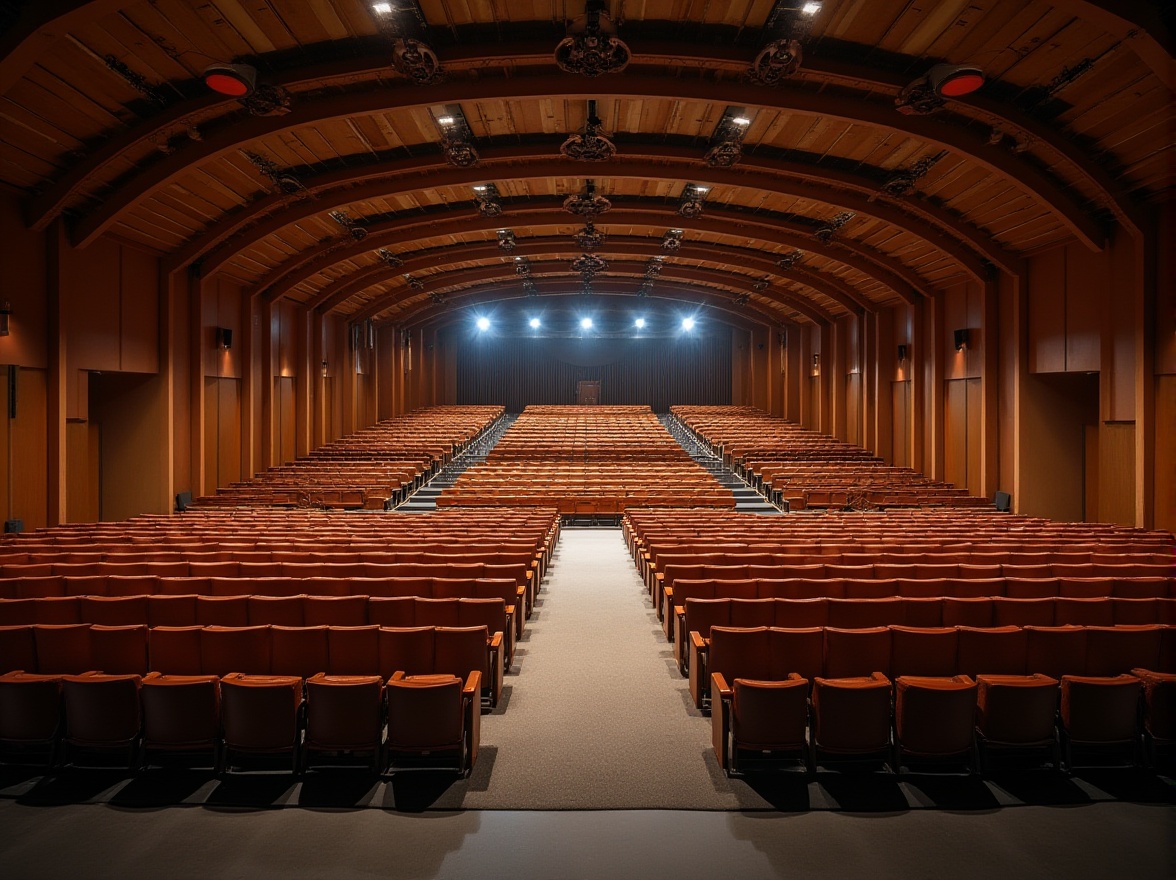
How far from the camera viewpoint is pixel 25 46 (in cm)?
611

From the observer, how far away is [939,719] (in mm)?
3727

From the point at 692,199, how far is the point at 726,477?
22.2 ft

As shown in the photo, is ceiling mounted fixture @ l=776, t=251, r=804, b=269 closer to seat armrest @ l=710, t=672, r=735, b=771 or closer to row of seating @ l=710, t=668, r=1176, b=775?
row of seating @ l=710, t=668, r=1176, b=775

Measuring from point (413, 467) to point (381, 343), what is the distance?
11.0m

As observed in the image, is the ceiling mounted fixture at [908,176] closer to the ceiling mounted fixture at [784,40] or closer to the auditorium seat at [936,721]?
the ceiling mounted fixture at [784,40]

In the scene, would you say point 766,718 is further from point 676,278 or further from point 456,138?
point 676,278

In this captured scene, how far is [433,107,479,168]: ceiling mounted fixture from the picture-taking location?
953cm

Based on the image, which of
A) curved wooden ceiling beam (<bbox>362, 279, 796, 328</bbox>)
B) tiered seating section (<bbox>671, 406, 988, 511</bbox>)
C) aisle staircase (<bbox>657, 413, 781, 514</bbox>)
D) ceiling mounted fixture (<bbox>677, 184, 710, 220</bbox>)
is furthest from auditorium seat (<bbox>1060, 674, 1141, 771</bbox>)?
curved wooden ceiling beam (<bbox>362, 279, 796, 328</bbox>)

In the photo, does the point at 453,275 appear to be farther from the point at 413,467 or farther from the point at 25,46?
the point at 25,46

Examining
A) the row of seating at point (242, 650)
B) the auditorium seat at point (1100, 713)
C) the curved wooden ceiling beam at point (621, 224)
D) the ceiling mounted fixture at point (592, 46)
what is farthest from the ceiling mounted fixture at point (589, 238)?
the auditorium seat at point (1100, 713)

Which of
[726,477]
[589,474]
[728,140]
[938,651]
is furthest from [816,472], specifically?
[938,651]

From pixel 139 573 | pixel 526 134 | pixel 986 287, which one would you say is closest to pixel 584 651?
pixel 139 573

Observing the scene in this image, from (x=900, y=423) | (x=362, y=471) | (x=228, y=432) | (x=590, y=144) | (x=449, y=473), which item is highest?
(x=590, y=144)

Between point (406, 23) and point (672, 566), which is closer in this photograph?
point (672, 566)
